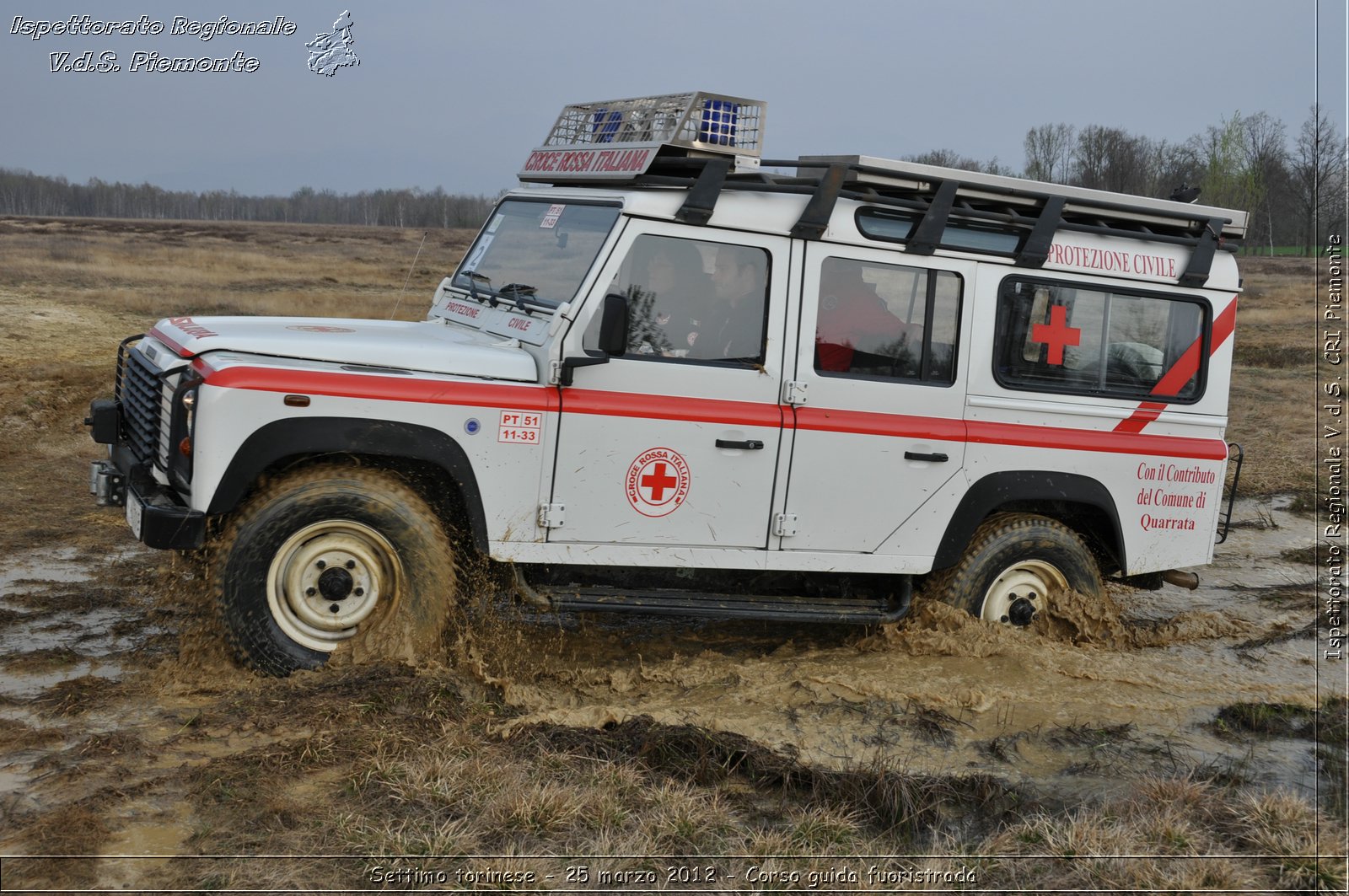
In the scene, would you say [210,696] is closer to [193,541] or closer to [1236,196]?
[193,541]

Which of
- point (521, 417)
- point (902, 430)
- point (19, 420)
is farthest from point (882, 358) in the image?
point (19, 420)

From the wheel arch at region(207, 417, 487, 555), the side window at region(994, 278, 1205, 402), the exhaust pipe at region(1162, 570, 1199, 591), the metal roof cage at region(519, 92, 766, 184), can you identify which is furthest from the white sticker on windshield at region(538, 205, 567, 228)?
the exhaust pipe at region(1162, 570, 1199, 591)

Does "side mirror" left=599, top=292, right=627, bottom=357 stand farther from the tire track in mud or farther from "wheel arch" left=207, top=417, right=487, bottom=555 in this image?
the tire track in mud

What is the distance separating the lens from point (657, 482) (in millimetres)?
→ 5480

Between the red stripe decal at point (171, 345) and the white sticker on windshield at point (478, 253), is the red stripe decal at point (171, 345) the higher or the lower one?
the lower one

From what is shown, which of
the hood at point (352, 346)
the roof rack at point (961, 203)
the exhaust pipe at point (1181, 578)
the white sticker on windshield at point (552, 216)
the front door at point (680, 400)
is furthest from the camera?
the exhaust pipe at point (1181, 578)

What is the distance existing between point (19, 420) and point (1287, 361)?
19.9m

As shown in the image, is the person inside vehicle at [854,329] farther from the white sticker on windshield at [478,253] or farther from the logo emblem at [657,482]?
the white sticker on windshield at [478,253]

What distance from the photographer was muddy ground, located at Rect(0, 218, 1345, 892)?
3896mm

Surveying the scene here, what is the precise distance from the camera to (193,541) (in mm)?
4793

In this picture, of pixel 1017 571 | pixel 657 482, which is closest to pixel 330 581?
pixel 657 482

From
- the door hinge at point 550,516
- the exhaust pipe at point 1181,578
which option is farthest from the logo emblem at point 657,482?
the exhaust pipe at point 1181,578

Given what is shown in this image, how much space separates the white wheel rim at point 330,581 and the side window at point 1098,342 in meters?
3.24

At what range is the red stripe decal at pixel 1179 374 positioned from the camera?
6406 mm
